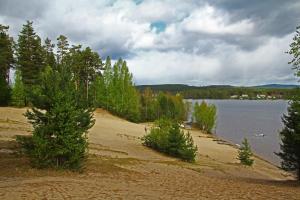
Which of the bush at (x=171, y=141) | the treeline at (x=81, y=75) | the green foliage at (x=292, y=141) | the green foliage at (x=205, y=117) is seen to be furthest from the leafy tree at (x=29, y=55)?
the green foliage at (x=292, y=141)

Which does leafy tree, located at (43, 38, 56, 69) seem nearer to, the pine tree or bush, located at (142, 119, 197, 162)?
the pine tree

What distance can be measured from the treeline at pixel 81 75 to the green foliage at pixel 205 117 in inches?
413

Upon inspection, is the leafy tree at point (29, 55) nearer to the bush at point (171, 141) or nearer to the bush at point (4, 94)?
the bush at point (4, 94)

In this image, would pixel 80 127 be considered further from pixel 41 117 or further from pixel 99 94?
pixel 99 94

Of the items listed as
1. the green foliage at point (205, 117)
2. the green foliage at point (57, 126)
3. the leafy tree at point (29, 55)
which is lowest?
the green foliage at point (205, 117)

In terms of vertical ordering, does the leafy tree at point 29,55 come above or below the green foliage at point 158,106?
above

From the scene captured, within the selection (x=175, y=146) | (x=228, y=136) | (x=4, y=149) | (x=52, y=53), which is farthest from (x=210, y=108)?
(x=4, y=149)

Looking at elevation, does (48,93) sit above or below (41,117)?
above

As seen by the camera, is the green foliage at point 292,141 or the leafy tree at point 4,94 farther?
the leafy tree at point 4,94

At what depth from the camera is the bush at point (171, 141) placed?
35.5 metres

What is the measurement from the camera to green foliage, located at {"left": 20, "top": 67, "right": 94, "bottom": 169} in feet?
62.1

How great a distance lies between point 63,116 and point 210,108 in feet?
275

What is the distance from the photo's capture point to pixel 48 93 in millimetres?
19547

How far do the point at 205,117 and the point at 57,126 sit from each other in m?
81.9
